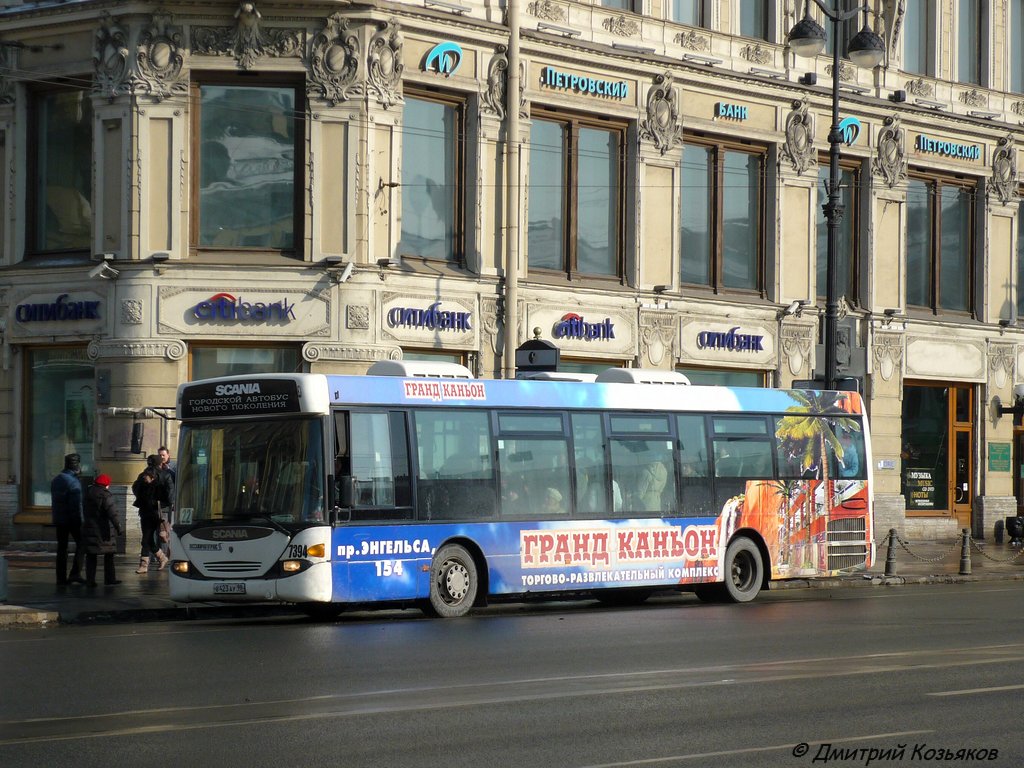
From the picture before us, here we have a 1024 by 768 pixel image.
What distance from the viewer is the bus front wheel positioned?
2012 cm

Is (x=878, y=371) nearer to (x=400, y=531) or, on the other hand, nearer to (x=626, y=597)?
(x=626, y=597)

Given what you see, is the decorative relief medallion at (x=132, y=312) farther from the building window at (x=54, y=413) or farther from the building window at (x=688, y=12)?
the building window at (x=688, y=12)

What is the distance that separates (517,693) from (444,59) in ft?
67.7

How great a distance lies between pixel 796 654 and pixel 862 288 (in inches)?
996

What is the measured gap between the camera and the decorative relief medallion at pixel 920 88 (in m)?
40.2

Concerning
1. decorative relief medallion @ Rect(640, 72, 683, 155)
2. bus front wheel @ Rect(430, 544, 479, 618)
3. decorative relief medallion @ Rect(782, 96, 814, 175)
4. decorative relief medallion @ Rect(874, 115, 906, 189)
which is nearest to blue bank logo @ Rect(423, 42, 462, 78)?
decorative relief medallion @ Rect(640, 72, 683, 155)

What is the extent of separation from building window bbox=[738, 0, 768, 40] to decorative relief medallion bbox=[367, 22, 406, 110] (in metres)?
9.71

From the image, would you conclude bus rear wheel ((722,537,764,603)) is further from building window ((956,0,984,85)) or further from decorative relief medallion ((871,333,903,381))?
building window ((956,0,984,85))

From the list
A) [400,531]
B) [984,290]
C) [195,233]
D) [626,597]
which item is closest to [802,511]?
[626,597]

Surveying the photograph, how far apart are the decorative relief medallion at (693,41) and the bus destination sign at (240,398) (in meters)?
18.1

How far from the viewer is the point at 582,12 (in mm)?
33375

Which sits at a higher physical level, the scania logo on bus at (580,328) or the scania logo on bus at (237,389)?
the scania logo on bus at (580,328)

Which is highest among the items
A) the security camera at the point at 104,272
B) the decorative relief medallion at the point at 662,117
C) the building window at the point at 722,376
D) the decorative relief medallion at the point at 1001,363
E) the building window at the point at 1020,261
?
the decorative relief medallion at the point at 662,117

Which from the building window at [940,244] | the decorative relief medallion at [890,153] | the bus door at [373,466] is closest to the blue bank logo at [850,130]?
the decorative relief medallion at [890,153]
